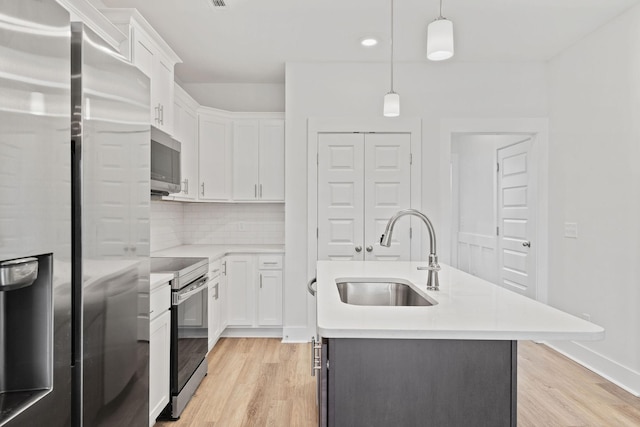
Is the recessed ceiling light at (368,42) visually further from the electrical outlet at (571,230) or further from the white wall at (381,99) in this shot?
the electrical outlet at (571,230)

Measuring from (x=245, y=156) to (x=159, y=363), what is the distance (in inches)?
101

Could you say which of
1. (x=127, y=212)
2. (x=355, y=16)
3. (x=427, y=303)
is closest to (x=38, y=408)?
(x=127, y=212)

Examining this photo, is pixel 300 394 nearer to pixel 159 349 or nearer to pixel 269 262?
pixel 159 349

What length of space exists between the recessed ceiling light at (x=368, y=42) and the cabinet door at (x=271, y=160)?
1211 millimetres

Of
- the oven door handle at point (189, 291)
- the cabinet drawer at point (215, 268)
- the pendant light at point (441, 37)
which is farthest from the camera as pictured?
the cabinet drawer at point (215, 268)

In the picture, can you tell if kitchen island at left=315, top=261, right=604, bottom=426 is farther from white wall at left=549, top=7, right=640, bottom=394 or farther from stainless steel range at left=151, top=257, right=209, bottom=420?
white wall at left=549, top=7, right=640, bottom=394

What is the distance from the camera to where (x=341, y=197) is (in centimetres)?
416

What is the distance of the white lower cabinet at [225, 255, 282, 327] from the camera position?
4.20m

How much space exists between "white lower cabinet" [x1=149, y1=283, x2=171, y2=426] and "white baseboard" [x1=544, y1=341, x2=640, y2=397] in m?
3.11

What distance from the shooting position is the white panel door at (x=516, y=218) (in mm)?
4281

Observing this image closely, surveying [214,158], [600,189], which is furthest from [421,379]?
[214,158]

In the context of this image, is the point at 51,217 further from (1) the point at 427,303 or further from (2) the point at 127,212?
(1) the point at 427,303

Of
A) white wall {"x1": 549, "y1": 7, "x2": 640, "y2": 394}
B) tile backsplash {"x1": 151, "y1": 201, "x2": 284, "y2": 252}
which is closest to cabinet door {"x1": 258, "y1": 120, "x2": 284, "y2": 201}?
tile backsplash {"x1": 151, "y1": 201, "x2": 284, "y2": 252}

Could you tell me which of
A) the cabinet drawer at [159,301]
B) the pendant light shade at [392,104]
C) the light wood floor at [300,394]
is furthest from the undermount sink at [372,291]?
the pendant light shade at [392,104]
